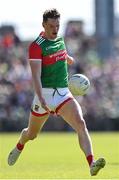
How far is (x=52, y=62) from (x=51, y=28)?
0.52m

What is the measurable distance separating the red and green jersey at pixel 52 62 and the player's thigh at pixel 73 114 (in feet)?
1.22

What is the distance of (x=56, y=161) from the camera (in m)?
18.7

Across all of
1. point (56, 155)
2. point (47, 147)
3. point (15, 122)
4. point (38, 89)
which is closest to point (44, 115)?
point (38, 89)

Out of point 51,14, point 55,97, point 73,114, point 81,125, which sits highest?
point 51,14

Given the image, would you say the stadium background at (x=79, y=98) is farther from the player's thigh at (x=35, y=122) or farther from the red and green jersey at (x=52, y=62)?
the red and green jersey at (x=52, y=62)

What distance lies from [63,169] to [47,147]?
8940 millimetres

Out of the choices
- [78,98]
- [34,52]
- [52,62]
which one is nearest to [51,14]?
[34,52]

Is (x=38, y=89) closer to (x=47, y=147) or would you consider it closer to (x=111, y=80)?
(x=47, y=147)

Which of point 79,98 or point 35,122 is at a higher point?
point 35,122

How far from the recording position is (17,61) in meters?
35.3

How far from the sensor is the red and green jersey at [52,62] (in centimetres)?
1374

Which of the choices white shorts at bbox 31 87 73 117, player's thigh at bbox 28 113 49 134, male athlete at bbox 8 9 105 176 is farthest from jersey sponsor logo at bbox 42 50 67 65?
player's thigh at bbox 28 113 49 134

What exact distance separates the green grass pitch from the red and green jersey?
146cm

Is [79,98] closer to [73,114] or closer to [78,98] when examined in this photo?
[78,98]
